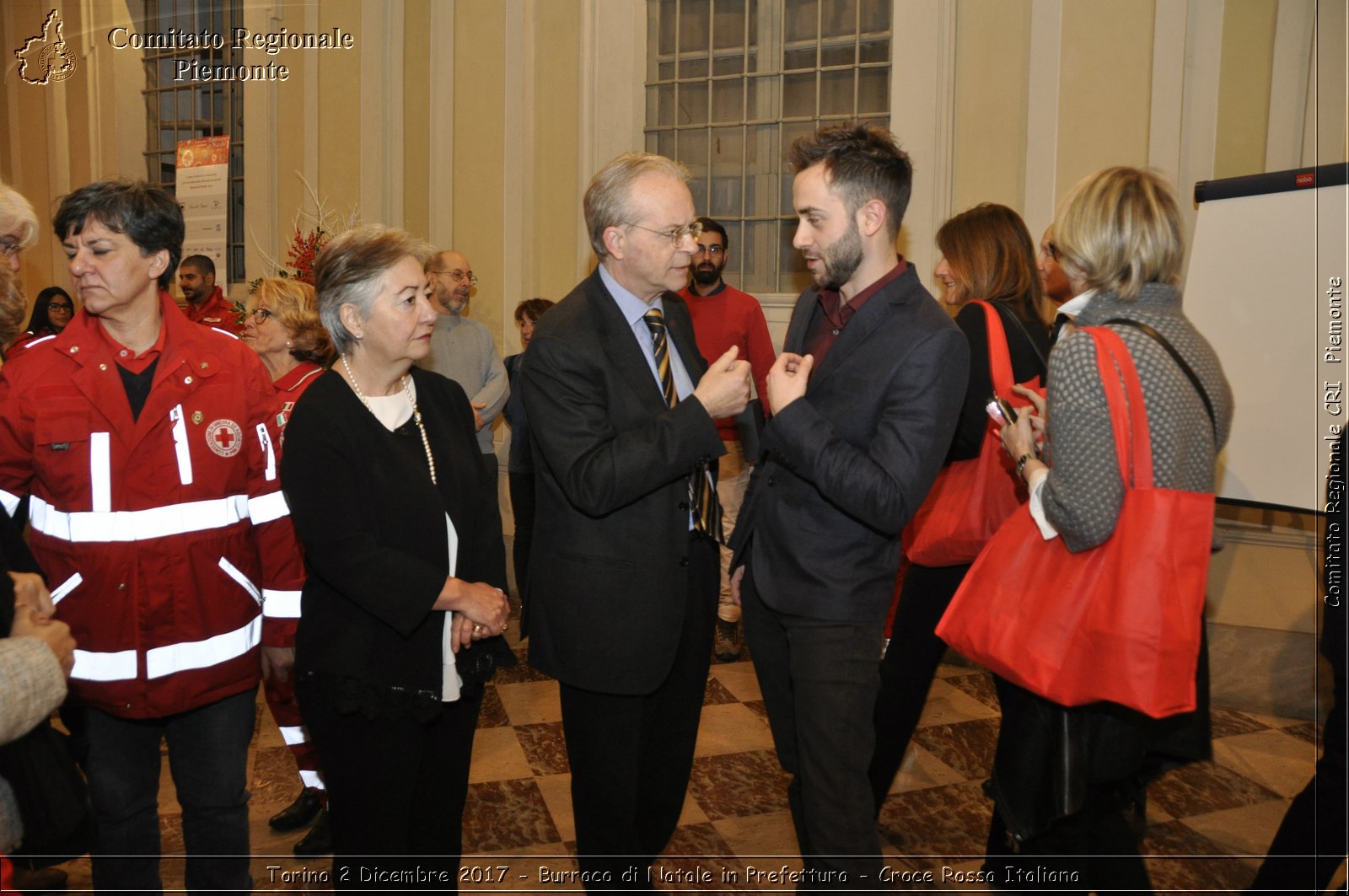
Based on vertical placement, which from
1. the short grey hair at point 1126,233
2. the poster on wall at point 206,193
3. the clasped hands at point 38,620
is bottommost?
the clasped hands at point 38,620

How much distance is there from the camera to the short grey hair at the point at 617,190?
2.15 m

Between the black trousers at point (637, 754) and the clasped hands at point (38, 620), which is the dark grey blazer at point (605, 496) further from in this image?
the clasped hands at point (38, 620)

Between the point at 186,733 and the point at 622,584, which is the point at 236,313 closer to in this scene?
the point at 186,733

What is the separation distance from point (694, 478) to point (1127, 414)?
0.93m

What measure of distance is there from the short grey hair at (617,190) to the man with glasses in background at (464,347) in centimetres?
290

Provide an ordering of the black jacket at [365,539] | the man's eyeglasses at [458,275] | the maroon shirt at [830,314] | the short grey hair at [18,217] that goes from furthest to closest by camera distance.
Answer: the man's eyeglasses at [458,275] → the short grey hair at [18,217] → the maroon shirt at [830,314] → the black jacket at [365,539]

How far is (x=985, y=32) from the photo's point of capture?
448cm

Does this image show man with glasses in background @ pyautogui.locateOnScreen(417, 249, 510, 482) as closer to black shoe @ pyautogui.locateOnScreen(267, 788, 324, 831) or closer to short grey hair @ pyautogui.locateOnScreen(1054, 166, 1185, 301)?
black shoe @ pyautogui.locateOnScreen(267, 788, 324, 831)

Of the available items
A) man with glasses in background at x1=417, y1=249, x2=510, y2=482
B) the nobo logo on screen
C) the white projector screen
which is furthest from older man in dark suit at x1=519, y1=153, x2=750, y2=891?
the nobo logo on screen

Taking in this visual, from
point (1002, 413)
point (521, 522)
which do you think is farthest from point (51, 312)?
point (1002, 413)

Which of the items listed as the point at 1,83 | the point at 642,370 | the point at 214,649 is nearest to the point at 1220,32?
the point at 642,370

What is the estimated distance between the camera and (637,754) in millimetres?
2232

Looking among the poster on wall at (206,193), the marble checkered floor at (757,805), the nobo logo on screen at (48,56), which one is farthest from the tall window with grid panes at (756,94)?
the nobo logo on screen at (48,56)

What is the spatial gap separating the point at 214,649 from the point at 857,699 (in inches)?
55.1
